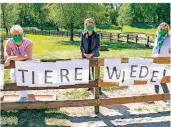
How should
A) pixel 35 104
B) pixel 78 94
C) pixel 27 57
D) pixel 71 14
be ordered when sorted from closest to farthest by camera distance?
pixel 27 57 → pixel 35 104 → pixel 78 94 → pixel 71 14

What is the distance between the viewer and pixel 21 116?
686cm

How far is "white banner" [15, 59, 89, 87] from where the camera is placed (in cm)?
642

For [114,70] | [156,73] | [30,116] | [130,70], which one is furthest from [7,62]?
[156,73]

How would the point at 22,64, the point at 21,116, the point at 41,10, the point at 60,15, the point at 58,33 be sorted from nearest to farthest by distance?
the point at 22,64 → the point at 21,116 → the point at 60,15 → the point at 58,33 → the point at 41,10

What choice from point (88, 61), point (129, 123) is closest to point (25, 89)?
point (88, 61)

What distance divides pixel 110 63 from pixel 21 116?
2.22 metres

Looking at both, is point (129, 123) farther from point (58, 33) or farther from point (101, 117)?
point (58, 33)

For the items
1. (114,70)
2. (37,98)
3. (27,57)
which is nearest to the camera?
(27,57)

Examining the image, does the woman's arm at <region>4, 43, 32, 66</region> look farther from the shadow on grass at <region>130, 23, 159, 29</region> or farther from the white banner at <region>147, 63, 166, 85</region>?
the shadow on grass at <region>130, 23, 159, 29</region>

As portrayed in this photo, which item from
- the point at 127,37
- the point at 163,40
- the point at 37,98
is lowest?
the point at 127,37

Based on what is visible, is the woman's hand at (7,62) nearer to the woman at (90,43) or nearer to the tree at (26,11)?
the woman at (90,43)

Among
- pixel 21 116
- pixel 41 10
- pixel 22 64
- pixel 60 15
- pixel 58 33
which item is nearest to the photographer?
pixel 22 64

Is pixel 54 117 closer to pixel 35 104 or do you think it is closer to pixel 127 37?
pixel 35 104

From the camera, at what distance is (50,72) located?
6.51 meters
